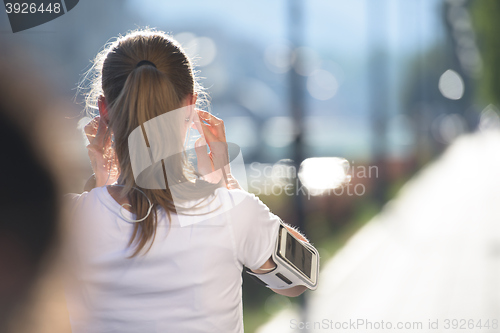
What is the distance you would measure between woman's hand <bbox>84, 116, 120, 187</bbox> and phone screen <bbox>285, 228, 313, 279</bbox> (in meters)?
0.35

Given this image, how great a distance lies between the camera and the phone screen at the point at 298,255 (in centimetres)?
79

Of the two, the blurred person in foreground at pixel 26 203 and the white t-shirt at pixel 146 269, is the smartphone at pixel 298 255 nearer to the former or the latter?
the white t-shirt at pixel 146 269

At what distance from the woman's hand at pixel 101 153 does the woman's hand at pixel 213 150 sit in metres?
0.16

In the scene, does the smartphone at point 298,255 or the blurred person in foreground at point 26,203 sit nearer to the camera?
the blurred person in foreground at point 26,203

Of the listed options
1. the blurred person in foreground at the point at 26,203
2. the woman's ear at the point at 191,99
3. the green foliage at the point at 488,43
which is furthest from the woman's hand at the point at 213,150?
the green foliage at the point at 488,43

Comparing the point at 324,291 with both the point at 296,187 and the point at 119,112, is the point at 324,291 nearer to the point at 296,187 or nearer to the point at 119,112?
the point at 296,187

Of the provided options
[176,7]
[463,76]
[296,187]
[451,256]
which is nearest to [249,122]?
[296,187]

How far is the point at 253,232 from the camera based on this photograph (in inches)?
28.8

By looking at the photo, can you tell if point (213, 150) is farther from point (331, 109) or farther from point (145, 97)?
point (331, 109)

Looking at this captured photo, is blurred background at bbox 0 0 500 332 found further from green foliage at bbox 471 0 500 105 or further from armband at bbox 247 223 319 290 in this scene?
armband at bbox 247 223 319 290

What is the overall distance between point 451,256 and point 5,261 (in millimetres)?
3979

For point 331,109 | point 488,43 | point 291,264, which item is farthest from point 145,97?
point 488,43

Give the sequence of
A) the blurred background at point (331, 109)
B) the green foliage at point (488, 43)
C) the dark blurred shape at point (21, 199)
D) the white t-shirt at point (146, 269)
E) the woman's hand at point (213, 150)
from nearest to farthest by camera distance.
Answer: the dark blurred shape at point (21, 199) < the white t-shirt at point (146, 269) < the woman's hand at point (213, 150) < the blurred background at point (331, 109) < the green foliage at point (488, 43)

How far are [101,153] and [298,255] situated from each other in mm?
421
